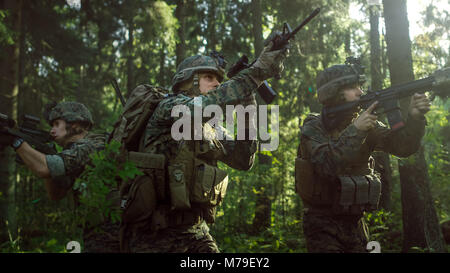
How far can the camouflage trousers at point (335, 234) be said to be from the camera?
3.82 m

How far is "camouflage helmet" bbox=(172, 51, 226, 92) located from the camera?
4.07 m

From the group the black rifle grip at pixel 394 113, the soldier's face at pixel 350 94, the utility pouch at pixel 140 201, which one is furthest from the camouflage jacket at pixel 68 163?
the black rifle grip at pixel 394 113

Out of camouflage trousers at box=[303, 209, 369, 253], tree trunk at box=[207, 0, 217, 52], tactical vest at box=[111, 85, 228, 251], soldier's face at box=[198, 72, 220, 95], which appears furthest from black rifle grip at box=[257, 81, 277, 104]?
tree trunk at box=[207, 0, 217, 52]

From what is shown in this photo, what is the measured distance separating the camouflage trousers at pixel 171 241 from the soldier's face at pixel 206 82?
139cm

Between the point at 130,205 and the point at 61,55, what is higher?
the point at 61,55

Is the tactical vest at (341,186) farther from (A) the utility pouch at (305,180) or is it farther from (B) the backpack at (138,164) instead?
(B) the backpack at (138,164)

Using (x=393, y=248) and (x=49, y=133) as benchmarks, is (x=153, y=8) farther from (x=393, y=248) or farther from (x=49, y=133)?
(x=393, y=248)

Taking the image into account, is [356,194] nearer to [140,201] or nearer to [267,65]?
[267,65]

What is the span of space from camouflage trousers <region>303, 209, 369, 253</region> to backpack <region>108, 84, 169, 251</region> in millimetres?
1558

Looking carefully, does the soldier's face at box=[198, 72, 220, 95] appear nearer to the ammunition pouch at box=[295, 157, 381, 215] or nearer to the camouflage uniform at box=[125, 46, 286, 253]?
the camouflage uniform at box=[125, 46, 286, 253]

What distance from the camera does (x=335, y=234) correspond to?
3848mm

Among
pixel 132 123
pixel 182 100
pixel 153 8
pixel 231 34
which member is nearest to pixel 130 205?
pixel 132 123

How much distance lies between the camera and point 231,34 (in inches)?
606
